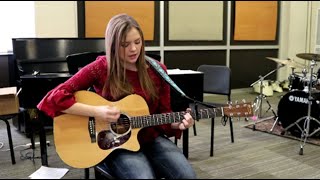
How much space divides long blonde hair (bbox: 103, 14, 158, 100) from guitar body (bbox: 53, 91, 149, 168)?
6 cm

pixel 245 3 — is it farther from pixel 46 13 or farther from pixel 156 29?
pixel 46 13

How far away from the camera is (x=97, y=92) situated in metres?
1.97

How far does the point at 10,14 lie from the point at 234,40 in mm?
3979

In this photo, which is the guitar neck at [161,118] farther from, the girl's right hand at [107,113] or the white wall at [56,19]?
the white wall at [56,19]

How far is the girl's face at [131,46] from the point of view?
1839 millimetres

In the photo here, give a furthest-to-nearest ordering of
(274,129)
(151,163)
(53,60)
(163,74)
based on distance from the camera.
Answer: (274,129) → (53,60) → (163,74) → (151,163)

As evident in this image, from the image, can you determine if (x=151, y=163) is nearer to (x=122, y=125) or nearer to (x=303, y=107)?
(x=122, y=125)

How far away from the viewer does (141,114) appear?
75.4 inches

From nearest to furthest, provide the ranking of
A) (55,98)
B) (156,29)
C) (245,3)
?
(55,98) → (156,29) → (245,3)

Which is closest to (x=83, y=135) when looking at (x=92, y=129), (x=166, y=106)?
(x=92, y=129)

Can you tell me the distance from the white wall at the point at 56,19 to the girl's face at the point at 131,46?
327 centimetres

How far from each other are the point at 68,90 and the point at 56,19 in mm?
3330

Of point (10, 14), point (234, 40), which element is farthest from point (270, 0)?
point (10, 14)

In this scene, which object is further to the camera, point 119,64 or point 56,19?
point 56,19
